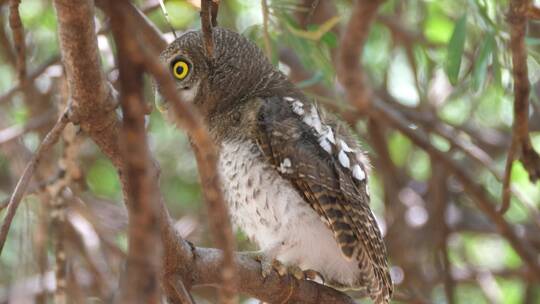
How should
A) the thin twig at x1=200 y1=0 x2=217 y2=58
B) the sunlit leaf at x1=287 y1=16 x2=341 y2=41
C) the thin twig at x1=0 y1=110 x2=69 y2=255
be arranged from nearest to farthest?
1. the thin twig at x1=0 y1=110 x2=69 y2=255
2. the thin twig at x1=200 y1=0 x2=217 y2=58
3. the sunlit leaf at x1=287 y1=16 x2=341 y2=41

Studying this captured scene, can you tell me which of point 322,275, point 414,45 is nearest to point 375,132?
point 414,45

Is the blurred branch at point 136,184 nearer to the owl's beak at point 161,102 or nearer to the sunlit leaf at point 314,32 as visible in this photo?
the sunlit leaf at point 314,32

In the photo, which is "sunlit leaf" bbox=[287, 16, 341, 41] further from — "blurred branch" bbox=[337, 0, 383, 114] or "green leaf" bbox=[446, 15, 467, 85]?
"blurred branch" bbox=[337, 0, 383, 114]

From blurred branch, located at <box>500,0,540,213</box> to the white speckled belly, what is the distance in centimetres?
65

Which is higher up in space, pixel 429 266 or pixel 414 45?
pixel 414 45

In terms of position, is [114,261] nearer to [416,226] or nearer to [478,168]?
[416,226]

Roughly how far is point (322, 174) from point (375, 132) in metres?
1.31

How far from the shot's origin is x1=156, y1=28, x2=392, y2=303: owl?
2.59 m

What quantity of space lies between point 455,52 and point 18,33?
141 centimetres

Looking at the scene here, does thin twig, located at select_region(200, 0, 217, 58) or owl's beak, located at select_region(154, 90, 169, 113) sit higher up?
thin twig, located at select_region(200, 0, 217, 58)

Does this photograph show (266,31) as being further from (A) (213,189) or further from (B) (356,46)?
(A) (213,189)

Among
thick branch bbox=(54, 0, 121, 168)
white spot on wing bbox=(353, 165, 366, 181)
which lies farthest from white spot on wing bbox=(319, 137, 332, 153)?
thick branch bbox=(54, 0, 121, 168)

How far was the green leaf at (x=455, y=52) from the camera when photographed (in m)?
2.74

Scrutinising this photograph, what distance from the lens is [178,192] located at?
4707 millimetres
